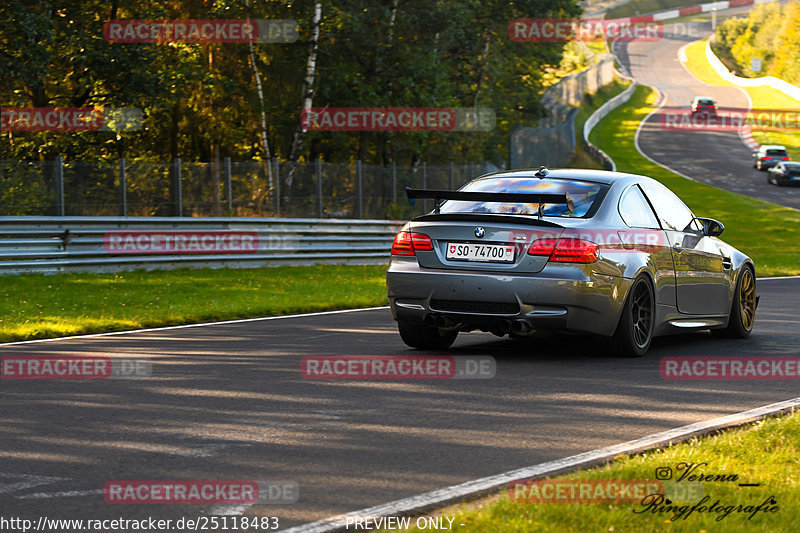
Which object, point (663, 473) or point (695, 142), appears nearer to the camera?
point (663, 473)

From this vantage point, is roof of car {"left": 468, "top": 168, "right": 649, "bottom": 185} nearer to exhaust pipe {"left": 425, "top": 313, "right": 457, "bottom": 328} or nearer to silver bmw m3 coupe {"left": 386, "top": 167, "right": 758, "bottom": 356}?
silver bmw m3 coupe {"left": 386, "top": 167, "right": 758, "bottom": 356}

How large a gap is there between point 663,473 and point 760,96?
97.7 meters

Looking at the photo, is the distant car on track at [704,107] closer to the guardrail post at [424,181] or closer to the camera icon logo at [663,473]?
the guardrail post at [424,181]

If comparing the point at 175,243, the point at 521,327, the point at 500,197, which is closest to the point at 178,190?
the point at 175,243

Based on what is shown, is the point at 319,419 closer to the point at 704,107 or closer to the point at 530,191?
the point at 530,191

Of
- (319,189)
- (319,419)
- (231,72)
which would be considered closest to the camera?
(319,419)

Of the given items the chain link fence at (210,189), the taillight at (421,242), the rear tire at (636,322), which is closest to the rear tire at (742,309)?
the rear tire at (636,322)

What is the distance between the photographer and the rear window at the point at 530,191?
9859 mm

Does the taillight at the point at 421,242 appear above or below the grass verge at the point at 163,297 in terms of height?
above

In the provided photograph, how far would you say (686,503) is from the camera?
16.5ft

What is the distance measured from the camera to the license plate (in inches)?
372

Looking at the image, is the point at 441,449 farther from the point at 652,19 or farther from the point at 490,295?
the point at 652,19

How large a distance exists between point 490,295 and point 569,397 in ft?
5.23

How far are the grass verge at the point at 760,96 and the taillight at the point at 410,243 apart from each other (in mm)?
60582
